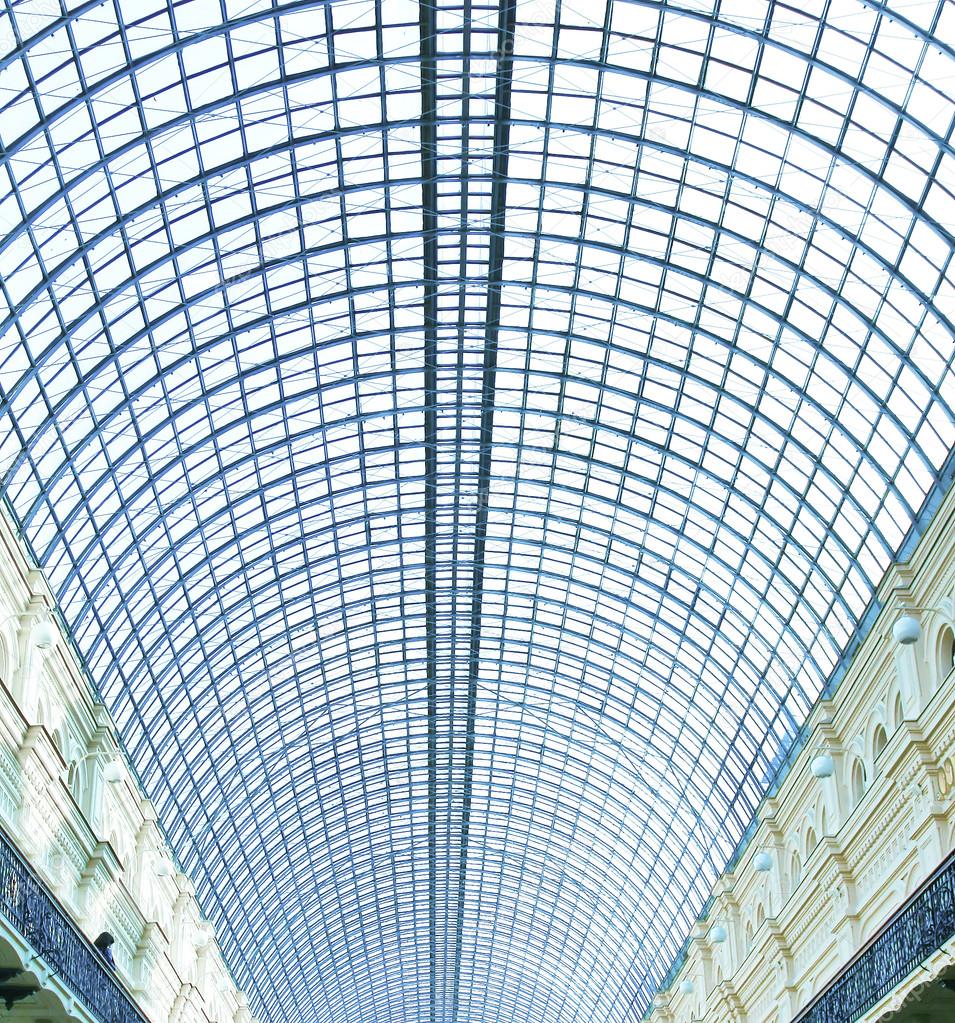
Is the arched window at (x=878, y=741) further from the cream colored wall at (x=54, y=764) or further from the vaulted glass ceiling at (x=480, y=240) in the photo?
the cream colored wall at (x=54, y=764)

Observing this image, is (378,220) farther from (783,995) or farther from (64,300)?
(783,995)

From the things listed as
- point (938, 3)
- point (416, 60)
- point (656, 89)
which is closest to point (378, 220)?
point (416, 60)

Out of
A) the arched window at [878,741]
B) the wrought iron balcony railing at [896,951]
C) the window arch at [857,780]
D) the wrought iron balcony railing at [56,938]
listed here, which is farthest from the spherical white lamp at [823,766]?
the wrought iron balcony railing at [56,938]

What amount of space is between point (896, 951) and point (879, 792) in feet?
31.8

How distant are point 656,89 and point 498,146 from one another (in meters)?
5.09

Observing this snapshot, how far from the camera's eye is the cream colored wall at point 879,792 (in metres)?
34.3

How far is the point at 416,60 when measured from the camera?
36.8 metres

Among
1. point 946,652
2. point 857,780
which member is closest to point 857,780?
point 857,780

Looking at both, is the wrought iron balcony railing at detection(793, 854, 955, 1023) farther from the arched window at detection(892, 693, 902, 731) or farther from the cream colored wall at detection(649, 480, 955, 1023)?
the arched window at detection(892, 693, 902, 731)

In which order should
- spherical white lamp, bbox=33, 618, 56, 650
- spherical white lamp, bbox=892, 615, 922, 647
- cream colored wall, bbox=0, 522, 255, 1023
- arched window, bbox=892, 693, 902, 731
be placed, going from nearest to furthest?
spherical white lamp, bbox=892, 615, 922, 647 → spherical white lamp, bbox=33, 618, 56, 650 → cream colored wall, bbox=0, 522, 255, 1023 → arched window, bbox=892, 693, 902, 731

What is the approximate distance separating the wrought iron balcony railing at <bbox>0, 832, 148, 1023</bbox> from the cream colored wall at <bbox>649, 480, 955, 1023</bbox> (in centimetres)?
1699

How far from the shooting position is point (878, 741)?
134 ft

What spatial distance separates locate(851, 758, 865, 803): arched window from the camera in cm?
4272

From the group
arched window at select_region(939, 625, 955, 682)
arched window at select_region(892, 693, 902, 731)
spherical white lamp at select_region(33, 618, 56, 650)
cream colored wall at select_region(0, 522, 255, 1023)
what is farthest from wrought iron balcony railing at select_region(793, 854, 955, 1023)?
spherical white lamp at select_region(33, 618, 56, 650)
